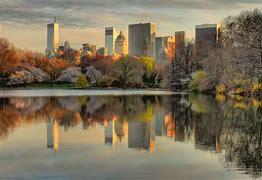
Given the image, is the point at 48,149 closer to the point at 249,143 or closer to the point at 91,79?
the point at 249,143

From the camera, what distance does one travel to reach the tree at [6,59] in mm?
97688

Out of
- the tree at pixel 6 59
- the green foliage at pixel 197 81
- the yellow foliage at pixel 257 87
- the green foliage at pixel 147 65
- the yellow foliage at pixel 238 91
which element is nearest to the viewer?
the yellow foliage at pixel 257 87

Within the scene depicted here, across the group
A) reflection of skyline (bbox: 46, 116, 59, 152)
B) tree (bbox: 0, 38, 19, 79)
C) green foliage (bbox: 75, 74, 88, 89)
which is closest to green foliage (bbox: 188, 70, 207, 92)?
green foliage (bbox: 75, 74, 88, 89)

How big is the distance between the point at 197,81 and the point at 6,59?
4743cm

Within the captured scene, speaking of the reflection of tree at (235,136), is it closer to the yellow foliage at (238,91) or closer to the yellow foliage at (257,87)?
the yellow foliage at (257,87)

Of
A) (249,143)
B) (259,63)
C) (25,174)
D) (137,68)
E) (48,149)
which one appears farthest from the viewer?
(137,68)

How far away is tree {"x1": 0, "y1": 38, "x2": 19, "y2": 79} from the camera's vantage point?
320 feet

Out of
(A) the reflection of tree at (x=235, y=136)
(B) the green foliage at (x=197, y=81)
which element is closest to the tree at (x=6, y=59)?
(B) the green foliage at (x=197, y=81)

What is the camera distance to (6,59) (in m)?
97.7

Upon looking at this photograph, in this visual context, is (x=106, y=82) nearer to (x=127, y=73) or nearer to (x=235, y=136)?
(x=127, y=73)

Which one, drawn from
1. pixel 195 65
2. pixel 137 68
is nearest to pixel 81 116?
pixel 195 65

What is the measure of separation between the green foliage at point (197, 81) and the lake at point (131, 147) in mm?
37392

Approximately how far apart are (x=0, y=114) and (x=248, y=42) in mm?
33055

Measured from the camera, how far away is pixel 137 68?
9319 centimetres
